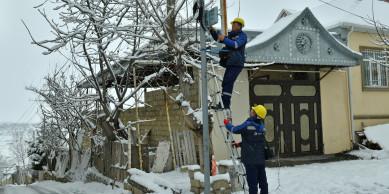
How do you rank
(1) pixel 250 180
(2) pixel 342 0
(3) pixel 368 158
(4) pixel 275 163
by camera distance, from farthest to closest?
(2) pixel 342 0, (3) pixel 368 158, (4) pixel 275 163, (1) pixel 250 180

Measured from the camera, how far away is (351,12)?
1521cm

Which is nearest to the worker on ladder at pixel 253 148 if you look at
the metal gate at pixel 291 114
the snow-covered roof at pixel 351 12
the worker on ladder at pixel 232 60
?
the worker on ladder at pixel 232 60

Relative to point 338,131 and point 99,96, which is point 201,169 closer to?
point 99,96

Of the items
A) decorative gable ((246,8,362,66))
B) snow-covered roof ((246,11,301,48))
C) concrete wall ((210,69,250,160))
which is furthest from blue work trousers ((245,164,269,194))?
snow-covered roof ((246,11,301,48))

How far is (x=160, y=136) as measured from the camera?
13.2m

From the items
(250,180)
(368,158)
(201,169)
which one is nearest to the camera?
(250,180)

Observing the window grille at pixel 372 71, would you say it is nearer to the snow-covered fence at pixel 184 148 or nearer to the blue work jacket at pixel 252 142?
the snow-covered fence at pixel 184 148

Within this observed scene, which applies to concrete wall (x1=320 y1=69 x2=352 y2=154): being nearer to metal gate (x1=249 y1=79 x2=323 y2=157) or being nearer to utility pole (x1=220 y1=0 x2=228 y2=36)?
metal gate (x1=249 y1=79 x2=323 y2=157)

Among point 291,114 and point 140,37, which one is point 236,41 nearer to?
point 140,37

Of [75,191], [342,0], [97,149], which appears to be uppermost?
[342,0]

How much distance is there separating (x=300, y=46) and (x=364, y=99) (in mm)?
4735

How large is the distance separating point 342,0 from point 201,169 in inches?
543

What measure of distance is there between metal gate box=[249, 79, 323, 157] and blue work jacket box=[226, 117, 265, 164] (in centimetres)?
602

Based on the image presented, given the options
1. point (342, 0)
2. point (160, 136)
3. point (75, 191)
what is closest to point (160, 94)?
point (160, 136)
